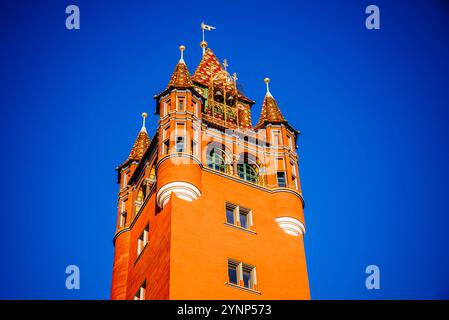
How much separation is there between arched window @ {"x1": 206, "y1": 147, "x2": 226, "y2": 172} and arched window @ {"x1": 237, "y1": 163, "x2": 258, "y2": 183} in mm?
1055

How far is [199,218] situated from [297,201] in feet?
24.7

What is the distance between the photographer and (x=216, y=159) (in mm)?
57156

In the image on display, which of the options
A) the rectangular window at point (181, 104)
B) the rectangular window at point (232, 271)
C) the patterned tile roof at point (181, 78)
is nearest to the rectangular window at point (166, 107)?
the rectangular window at point (181, 104)

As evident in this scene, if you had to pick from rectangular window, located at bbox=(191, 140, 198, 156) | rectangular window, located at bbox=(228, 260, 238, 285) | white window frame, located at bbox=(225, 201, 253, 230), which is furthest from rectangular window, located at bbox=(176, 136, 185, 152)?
rectangular window, located at bbox=(228, 260, 238, 285)

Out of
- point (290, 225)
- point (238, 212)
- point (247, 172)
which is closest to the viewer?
point (238, 212)

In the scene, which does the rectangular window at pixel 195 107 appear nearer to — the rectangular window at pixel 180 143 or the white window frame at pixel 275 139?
the rectangular window at pixel 180 143

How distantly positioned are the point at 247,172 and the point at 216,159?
2.14m

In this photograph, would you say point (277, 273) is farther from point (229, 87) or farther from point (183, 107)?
point (229, 87)

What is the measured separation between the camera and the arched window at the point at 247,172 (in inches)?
2254

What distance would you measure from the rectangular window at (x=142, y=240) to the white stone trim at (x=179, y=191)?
3.24m

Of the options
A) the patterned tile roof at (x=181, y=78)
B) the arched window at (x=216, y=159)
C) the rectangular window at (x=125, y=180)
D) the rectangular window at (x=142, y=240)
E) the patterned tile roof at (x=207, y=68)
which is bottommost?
the rectangular window at (x=142, y=240)

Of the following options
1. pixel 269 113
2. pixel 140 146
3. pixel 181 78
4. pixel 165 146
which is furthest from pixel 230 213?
pixel 140 146

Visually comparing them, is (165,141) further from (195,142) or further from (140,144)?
(140,144)
